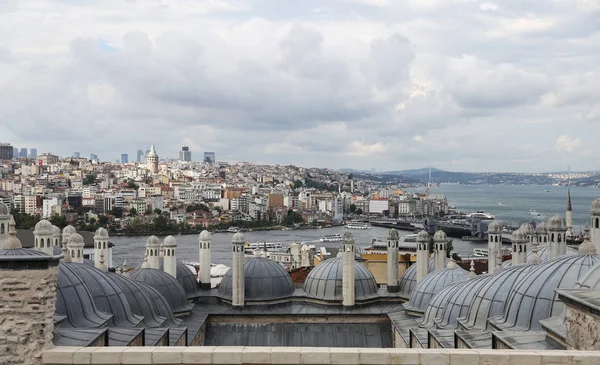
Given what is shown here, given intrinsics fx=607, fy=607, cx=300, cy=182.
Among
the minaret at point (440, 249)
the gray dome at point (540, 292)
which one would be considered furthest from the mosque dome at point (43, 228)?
the minaret at point (440, 249)

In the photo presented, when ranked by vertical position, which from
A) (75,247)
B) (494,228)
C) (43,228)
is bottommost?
(75,247)

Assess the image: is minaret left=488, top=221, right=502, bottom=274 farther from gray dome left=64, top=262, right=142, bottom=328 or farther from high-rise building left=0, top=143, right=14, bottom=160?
high-rise building left=0, top=143, right=14, bottom=160

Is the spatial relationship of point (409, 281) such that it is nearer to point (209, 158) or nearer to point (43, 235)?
point (43, 235)

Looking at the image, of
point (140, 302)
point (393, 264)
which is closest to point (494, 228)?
point (393, 264)

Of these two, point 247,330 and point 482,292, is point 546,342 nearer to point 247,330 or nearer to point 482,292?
point 482,292

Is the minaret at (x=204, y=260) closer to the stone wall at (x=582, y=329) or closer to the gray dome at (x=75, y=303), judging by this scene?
the gray dome at (x=75, y=303)

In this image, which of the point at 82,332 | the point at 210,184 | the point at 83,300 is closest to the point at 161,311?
the point at 83,300
